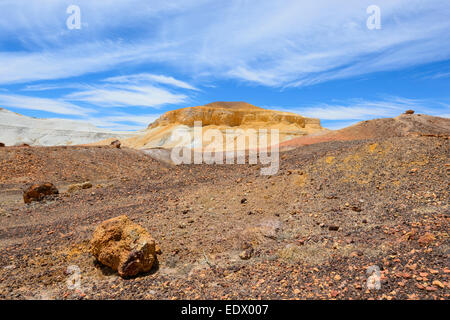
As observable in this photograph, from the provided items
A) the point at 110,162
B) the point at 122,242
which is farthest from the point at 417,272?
the point at 110,162

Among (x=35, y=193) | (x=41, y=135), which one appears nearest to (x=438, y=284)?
(x=35, y=193)

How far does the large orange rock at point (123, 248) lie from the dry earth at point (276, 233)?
0.15 m

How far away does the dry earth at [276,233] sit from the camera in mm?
3471

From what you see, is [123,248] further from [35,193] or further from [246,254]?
[35,193]

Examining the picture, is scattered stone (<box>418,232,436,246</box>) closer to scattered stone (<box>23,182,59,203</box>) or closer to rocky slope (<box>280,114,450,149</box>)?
scattered stone (<box>23,182,59,203</box>)

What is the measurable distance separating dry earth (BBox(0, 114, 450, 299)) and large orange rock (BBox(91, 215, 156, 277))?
0.15m

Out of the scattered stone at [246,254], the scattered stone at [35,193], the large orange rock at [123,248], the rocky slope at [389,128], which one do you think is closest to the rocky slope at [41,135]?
the rocky slope at [389,128]

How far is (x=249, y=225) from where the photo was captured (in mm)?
5512

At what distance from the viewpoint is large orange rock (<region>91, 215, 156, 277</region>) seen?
13.0 feet

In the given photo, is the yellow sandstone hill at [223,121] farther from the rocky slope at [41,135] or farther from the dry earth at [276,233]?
the dry earth at [276,233]

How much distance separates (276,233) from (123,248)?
2540 mm

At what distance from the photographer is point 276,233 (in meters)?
5.07
